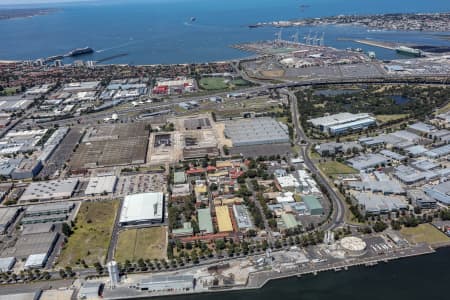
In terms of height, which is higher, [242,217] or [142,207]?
[142,207]

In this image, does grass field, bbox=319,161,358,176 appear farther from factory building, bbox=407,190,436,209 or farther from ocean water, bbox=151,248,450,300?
ocean water, bbox=151,248,450,300

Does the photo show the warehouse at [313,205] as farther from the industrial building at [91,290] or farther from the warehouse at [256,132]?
the industrial building at [91,290]

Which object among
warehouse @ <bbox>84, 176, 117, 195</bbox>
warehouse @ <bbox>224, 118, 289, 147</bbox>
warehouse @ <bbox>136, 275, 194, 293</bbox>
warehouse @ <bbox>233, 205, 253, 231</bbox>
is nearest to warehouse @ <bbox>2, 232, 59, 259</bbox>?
warehouse @ <bbox>84, 176, 117, 195</bbox>

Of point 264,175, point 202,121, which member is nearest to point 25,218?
point 264,175

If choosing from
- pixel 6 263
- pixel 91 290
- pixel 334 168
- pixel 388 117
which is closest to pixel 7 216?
pixel 6 263

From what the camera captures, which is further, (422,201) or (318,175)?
(318,175)

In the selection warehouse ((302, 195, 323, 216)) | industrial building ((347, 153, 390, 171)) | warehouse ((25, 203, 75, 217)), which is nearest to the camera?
warehouse ((302, 195, 323, 216))

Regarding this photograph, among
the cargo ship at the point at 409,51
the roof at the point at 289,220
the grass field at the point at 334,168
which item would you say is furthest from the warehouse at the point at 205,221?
the cargo ship at the point at 409,51

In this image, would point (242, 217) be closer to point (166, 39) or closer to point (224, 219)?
point (224, 219)
